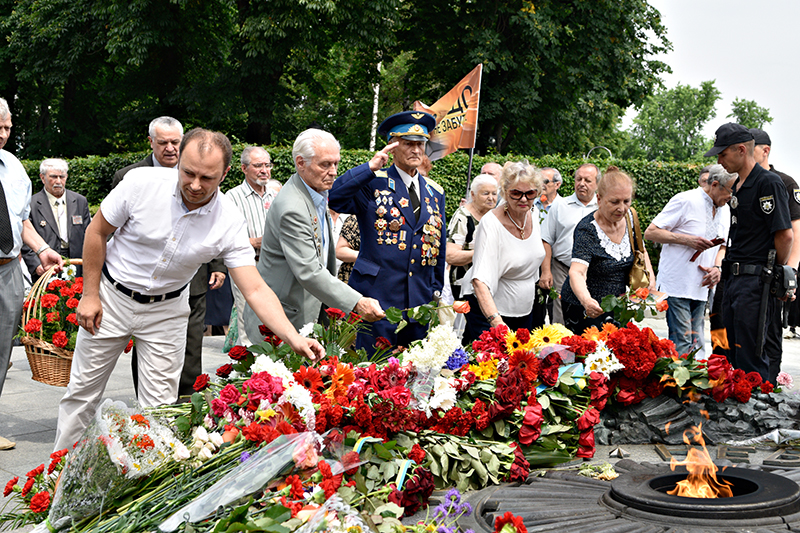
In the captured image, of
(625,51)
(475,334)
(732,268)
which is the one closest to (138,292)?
(475,334)

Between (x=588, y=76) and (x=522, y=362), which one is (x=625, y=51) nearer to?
(x=588, y=76)

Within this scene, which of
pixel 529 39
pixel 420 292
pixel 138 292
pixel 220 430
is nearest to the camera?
pixel 220 430

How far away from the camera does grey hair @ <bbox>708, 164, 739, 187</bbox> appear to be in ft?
22.4

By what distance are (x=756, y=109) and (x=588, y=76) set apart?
2208 inches

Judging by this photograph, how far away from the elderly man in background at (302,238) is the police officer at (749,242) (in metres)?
3.01

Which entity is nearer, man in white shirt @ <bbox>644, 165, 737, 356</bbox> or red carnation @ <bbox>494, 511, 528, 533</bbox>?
red carnation @ <bbox>494, 511, 528, 533</bbox>

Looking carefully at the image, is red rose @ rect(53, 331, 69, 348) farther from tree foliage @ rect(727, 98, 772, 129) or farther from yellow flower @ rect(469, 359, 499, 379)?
tree foliage @ rect(727, 98, 772, 129)

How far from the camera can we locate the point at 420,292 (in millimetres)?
5039

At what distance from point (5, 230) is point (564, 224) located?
4705 mm

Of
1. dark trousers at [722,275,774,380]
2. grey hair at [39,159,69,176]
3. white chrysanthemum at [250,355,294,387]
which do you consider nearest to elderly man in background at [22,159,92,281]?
grey hair at [39,159,69,176]

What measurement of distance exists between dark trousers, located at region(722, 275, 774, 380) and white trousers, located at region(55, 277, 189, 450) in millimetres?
3797

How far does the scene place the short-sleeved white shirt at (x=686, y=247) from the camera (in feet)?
22.4

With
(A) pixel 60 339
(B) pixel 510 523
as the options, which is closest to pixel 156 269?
(A) pixel 60 339

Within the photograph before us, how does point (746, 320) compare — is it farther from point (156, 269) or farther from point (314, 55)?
point (314, 55)
